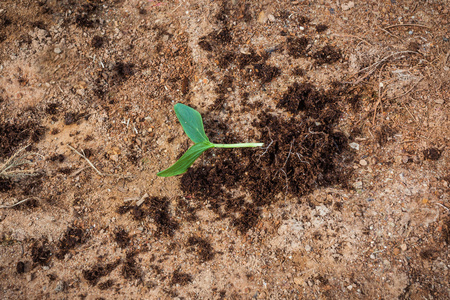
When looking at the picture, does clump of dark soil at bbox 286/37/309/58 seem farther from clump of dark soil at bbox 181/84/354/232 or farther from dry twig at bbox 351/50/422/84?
dry twig at bbox 351/50/422/84

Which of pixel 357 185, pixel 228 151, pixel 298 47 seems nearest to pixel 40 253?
pixel 228 151

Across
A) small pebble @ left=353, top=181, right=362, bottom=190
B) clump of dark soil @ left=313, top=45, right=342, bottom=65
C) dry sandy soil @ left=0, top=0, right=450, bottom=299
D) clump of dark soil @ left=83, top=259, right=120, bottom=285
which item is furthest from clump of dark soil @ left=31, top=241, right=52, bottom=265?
clump of dark soil @ left=313, top=45, right=342, bottom=65

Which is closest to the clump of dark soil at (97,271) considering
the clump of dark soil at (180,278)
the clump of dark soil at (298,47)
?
the clump of dark soil at (180,278)

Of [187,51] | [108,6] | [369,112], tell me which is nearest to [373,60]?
[369,112]

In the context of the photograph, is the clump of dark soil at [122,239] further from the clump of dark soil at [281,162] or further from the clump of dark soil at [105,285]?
the clump of dark soil at [281,162]

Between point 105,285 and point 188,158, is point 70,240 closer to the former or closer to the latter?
point 105,285

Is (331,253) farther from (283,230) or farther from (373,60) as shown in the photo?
(373,60)
